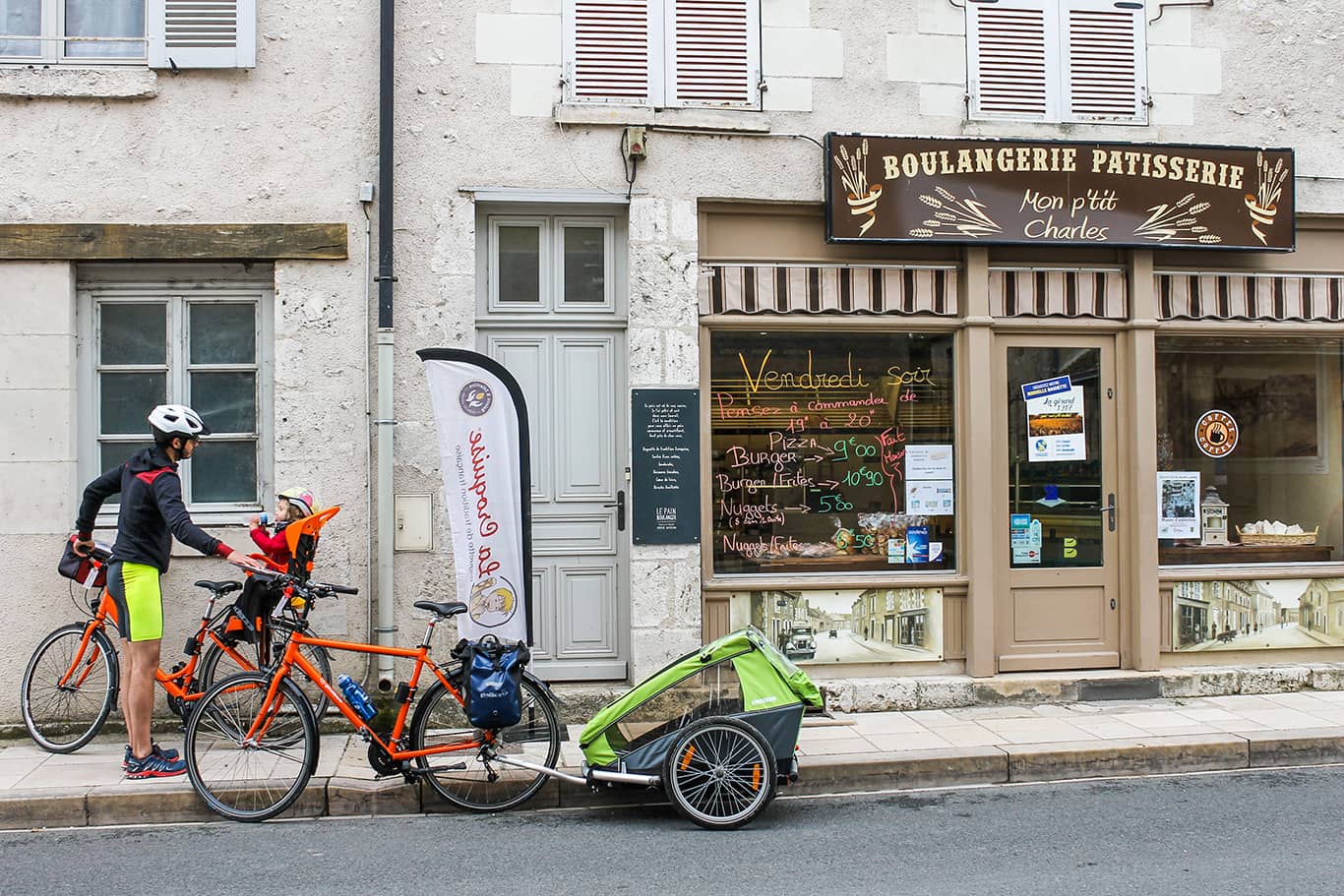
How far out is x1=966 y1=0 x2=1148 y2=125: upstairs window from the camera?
27.0ft

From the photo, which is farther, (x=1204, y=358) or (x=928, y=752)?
(x=1204, y=358)

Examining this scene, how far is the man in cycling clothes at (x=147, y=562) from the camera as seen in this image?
20.6ft

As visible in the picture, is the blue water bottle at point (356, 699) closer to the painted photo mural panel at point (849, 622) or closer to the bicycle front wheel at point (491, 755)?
the bicycle front wheel at point (491, 755)

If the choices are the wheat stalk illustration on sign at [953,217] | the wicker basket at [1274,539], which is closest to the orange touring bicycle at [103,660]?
the wheat stalk illustration on sign at [953,217]

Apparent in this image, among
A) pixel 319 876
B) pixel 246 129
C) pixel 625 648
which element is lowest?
pixel 319 876

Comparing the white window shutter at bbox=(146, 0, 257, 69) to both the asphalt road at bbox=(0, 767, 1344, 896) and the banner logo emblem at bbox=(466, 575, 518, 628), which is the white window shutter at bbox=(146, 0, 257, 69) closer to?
the banner logo emblem at bbox=(466, 575, 518, 628)

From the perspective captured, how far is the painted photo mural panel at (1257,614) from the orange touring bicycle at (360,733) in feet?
16.1

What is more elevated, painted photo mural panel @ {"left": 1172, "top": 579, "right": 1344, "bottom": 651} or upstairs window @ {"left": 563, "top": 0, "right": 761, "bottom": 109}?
upstairs window @ {"left": 563, "top": 0, "right": 761, "bottom": 109}

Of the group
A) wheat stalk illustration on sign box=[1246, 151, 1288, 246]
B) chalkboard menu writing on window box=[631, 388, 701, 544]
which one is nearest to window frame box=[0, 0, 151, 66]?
chalkboard menu writing on window box=[631, 388, 701, 544]

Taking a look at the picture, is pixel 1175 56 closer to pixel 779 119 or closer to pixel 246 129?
pixel 779 119

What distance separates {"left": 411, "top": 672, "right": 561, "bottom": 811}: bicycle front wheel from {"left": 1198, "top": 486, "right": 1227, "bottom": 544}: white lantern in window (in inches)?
207

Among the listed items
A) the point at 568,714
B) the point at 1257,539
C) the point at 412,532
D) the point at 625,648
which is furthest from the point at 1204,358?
the point at 412,532

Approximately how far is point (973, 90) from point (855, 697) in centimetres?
426

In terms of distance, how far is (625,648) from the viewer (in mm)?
7973
